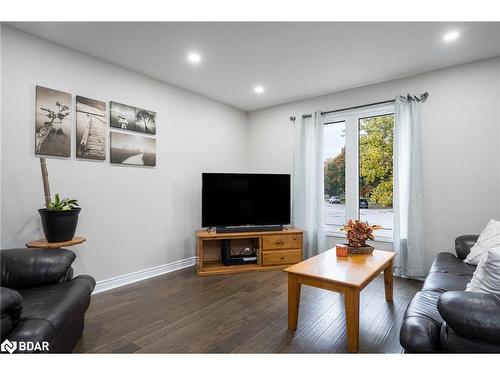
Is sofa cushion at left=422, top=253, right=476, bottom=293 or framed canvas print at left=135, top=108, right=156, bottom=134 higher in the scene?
framed canvas print at left=135, top=108, right=156, bottom=134

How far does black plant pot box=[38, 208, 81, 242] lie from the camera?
2.36 meters

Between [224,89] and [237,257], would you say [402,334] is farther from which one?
[224,89]

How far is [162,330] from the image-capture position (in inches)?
86.0

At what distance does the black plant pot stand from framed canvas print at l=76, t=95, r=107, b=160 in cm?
76

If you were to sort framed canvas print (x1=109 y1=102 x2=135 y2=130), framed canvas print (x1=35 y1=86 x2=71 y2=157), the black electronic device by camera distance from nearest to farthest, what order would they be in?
1. framed canvas print (x1=35 y1=86 x2=71 y2=157)
2. framed canvas print (x1=109 y1=102 x2=135 y2=130)
3. the black electronic device

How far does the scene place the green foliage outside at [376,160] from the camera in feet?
12.4

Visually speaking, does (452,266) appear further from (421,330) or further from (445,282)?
(421,330)

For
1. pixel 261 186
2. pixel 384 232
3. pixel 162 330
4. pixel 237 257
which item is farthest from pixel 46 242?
pixel 384 232

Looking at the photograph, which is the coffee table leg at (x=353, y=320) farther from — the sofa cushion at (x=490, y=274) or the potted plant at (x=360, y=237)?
the potted plant at (x=360, y=237)

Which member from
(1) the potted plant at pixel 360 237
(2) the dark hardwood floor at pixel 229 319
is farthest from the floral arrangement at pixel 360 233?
(2) the dark hardwood floor at pixel 229 319
